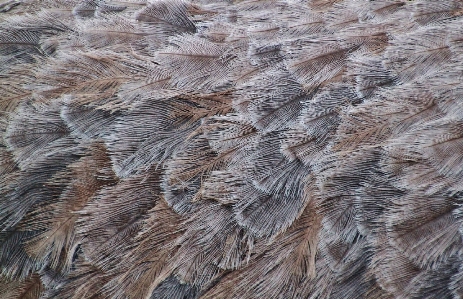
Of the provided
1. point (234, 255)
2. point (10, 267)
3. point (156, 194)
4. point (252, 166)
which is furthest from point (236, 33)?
point (10, 267)

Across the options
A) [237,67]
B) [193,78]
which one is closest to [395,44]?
[237,67]

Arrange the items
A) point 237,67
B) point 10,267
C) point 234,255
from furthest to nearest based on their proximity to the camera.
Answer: point 237,67 → point 10,267 → point 234,255

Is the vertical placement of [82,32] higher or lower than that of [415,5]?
lower

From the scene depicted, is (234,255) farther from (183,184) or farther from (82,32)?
(82,32)

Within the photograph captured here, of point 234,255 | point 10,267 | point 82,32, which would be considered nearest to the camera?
point 234,255

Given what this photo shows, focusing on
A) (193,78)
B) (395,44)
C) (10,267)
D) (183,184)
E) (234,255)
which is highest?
(395,44)

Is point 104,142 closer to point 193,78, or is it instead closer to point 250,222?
point 193,78

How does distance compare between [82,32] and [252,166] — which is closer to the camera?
[252,166]
